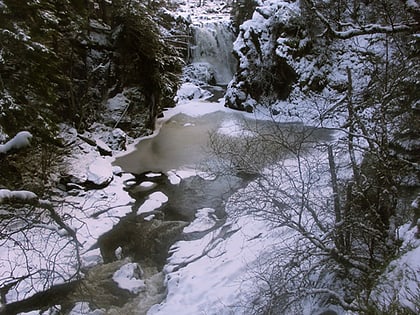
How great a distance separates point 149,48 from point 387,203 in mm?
13785

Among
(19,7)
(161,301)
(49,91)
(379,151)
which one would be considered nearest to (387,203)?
(379,151)

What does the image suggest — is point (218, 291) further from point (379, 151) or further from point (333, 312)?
point (379, 151)

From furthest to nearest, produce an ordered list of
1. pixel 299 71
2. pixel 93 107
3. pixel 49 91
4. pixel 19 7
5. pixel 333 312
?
pixel 299 71 < pixel 93 107 < pixel 49 91 < pixel 19 7 < pixel 333 312

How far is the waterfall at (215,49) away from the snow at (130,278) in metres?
23.5

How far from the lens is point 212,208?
11031 millimetres

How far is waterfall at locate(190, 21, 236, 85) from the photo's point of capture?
29531mm

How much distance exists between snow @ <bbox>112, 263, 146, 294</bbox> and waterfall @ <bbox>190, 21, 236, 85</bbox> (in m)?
23.5

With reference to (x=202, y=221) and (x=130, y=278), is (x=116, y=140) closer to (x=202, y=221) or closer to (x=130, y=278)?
(x=202, y=221)

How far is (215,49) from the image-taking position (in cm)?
2991

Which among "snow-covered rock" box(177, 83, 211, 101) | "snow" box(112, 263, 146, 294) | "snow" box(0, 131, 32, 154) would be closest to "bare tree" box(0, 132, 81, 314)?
"snow" box(0, 131, 32, 154)

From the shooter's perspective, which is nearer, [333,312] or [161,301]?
[333,312]

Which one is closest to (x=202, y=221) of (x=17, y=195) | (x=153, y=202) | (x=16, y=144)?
(x=153, y=202)

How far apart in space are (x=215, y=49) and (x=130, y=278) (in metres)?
24.7

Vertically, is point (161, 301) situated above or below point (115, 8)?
below
